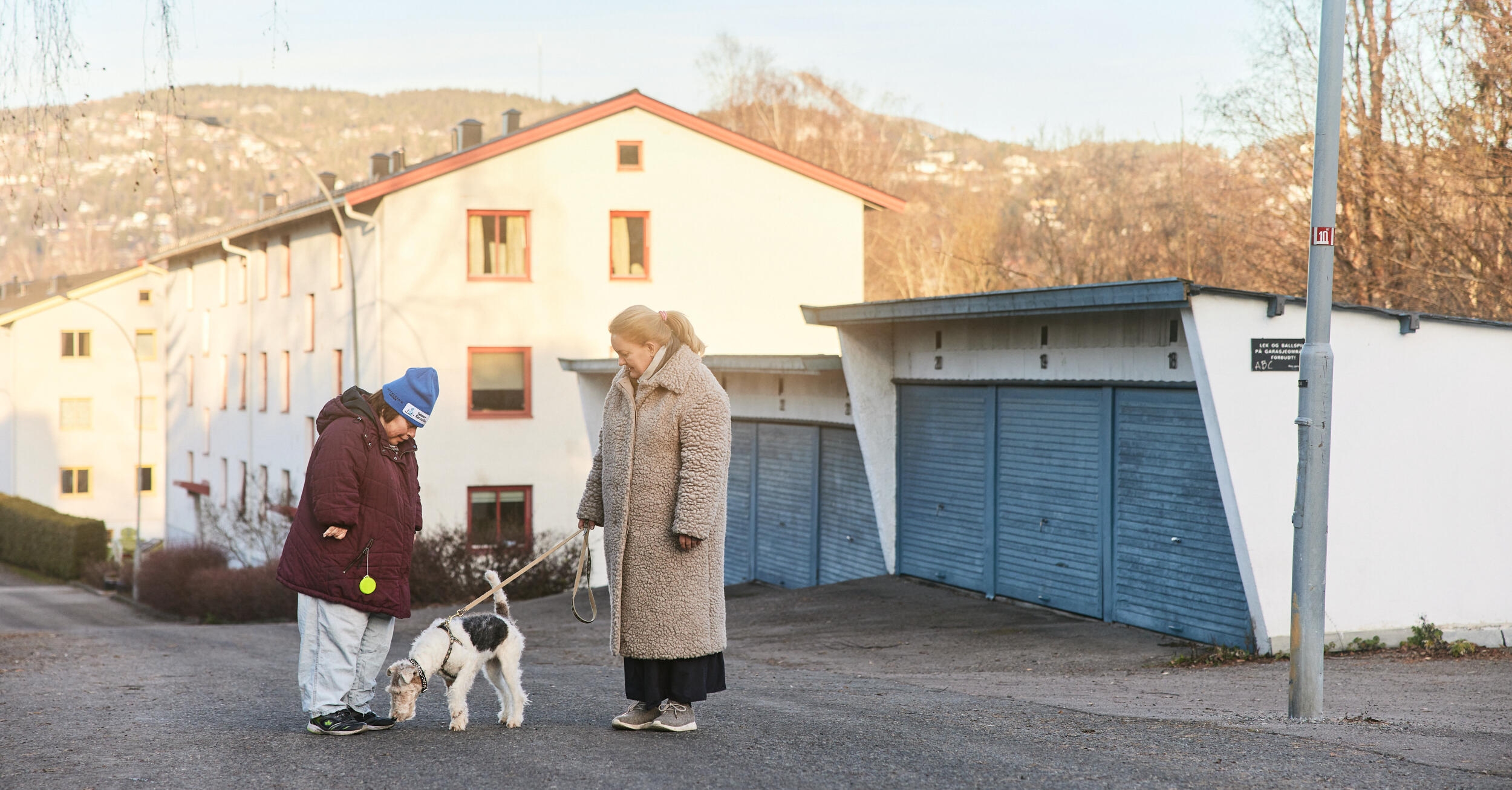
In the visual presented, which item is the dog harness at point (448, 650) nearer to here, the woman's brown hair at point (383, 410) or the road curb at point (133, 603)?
the woman's brown hair at point (383, 410)

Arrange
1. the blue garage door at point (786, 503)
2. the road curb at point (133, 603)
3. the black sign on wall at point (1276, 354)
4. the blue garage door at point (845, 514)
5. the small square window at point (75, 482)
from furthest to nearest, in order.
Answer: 1. the small square window at point (75, 482)
2. the road curb at point (133, 603)
3. the blue garage door at point (786, 503)
4. the blue garage door at point (845, 514)
5. the black sign on wall at point (1276, 354)

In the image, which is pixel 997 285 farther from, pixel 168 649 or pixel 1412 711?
pixel 1412 711

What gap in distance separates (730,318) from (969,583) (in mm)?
18245

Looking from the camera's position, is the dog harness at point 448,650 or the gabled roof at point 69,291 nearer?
the dog harness at point 448,650

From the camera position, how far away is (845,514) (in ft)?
57.8

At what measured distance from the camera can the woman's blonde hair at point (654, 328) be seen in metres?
6.04

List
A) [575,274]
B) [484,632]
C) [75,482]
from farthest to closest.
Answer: [75,482]
[575,274]
[484,632]

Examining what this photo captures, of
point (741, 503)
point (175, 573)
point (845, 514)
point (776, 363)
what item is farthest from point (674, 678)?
point (175, 573)

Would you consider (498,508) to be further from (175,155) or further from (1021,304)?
(175,155)

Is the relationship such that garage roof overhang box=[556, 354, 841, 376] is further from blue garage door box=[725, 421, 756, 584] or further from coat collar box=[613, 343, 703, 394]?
coat collar box=[613, 343, 703, 394]

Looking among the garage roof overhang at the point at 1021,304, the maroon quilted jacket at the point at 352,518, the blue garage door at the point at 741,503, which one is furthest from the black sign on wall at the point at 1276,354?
the blue garage door at the point at 741,503

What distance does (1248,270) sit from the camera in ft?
80.0

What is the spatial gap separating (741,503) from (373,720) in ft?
46.4

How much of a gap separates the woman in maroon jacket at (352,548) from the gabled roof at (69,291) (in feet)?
141
